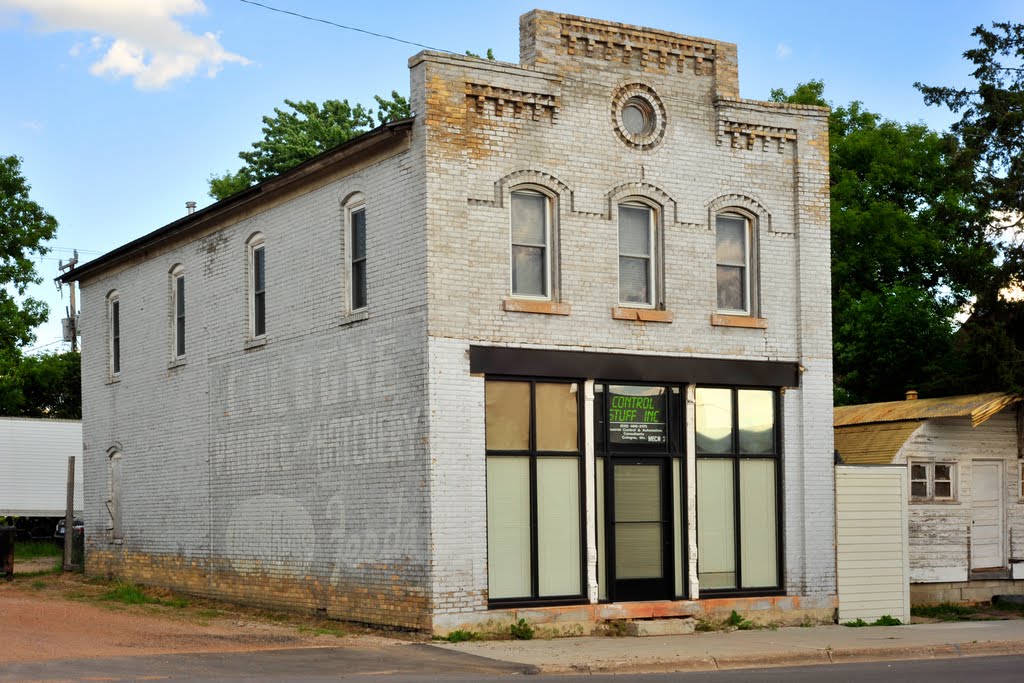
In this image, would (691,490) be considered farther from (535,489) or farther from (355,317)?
(355,317)

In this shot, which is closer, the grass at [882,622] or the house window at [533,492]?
the house window at [533,492]

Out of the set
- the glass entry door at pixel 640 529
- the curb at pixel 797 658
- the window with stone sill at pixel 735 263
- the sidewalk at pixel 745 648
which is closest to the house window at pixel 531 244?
the glass entry door at pixel 640 529

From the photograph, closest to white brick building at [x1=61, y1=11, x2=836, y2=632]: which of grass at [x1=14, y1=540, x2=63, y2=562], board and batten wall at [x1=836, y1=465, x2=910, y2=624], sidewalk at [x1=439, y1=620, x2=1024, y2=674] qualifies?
board and batten wall at [x1=836, y1=465, x2=910, y2=624]

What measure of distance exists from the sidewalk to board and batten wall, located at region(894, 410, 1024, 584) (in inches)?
131

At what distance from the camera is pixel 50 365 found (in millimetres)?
60969

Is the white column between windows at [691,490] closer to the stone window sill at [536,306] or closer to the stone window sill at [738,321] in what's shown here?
the stone window sill at [738,321]

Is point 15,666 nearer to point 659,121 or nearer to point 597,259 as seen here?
point 597,259

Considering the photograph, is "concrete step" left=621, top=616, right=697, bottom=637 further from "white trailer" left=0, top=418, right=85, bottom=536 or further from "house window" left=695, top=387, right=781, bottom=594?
"white trailer" left=0, top=418, right=85, bottom=536

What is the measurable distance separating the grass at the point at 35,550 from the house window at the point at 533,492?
72.4 feet

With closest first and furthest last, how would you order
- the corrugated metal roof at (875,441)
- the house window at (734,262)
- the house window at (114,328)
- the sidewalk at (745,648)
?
the sidewalk at (745,648) < the house window at (734,262) < the corrugated metal roof at (875,441) < the house window at (114,328)

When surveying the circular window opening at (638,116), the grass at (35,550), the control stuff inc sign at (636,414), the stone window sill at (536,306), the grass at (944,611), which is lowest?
the grass at (35,550)

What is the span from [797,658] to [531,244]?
6925mm

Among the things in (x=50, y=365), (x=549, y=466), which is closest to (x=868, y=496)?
(x=549, y=466)

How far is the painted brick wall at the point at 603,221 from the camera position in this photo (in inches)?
752
